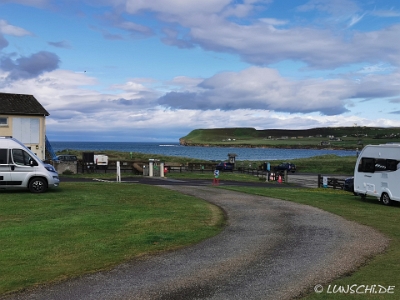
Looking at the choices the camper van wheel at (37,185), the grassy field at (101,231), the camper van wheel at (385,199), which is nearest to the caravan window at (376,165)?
the camper van wheel at (385,199)

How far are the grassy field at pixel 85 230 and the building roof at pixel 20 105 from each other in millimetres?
22298

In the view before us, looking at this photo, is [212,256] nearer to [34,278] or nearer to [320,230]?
[34,278]

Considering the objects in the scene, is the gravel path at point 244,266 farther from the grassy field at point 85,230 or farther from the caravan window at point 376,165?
the caravan window at point 376,165

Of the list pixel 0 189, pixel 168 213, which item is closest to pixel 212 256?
pixel 168 213

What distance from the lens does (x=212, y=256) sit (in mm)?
9898

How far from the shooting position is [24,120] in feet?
136

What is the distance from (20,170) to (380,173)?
61.6 feet

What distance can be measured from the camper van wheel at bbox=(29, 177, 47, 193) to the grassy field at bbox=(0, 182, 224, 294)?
661 mm

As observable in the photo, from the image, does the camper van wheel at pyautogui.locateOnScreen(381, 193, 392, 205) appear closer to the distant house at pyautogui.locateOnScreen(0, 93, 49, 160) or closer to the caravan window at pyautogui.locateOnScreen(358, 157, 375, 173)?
the caravan window at pyautogui.locateOnScreen(358, 157, 375, 173)

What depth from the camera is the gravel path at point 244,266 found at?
24.2ft

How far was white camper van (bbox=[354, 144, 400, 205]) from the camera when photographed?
21.9 metres

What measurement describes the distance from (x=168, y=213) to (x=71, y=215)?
3509mm

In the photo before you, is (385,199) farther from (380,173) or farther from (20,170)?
(20,170)

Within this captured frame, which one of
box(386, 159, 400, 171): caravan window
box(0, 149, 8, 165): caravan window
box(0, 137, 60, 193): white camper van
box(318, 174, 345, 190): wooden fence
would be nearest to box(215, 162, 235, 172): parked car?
box(318, 174, 345, 190): wooden fence
